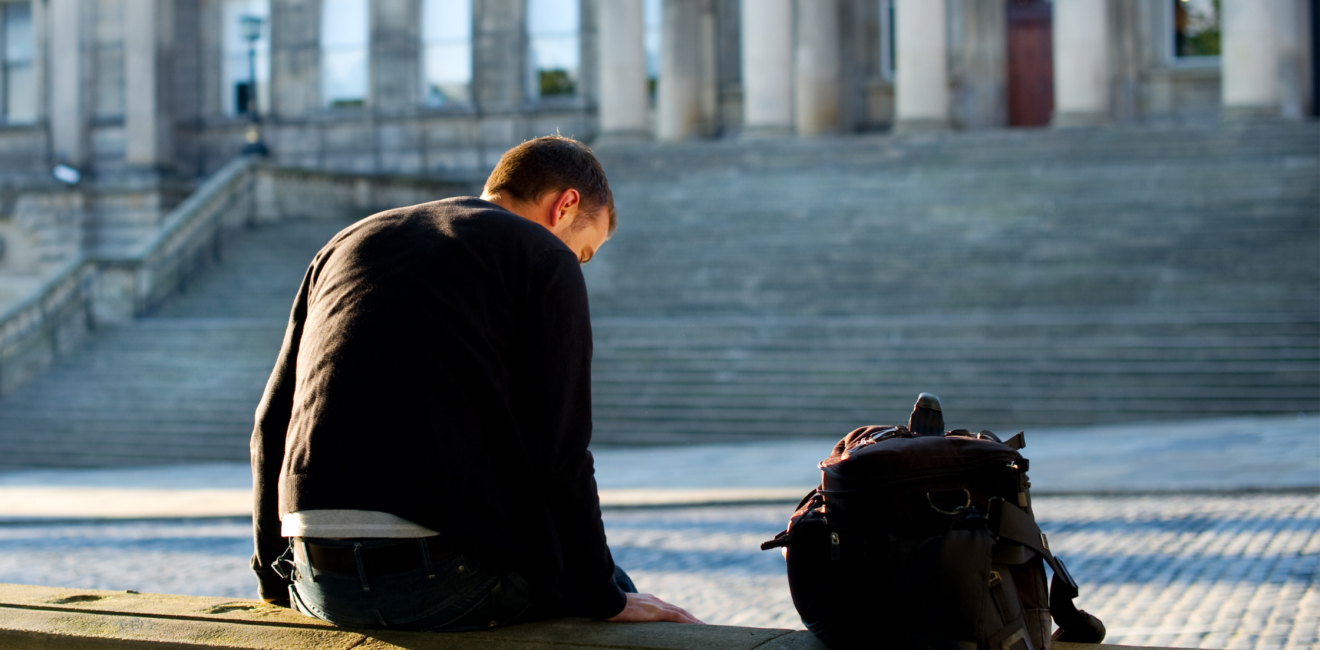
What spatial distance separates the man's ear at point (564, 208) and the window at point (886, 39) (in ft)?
81.7

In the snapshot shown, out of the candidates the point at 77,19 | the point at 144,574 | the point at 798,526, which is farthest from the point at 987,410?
the point at 77,19

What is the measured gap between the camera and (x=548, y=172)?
2871 mm

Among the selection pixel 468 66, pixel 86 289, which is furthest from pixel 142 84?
pixel 86 289

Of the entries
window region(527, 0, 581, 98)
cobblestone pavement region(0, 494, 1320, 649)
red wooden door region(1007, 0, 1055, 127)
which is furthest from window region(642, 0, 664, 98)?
cobblestone pavement region(0, 494, 1320, 649)

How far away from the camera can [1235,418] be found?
11883mm

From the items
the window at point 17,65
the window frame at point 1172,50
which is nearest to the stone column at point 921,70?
the window frame at point 1172,50

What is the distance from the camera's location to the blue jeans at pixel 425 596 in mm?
2564

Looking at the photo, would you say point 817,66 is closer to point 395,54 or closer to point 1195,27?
point 1195,27

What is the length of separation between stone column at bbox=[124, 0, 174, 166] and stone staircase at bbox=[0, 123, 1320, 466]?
366 inches

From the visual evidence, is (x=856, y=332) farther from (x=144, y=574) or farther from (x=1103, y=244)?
(x=144, y=574)

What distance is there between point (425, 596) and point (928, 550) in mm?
981

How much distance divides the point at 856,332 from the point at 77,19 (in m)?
23.0

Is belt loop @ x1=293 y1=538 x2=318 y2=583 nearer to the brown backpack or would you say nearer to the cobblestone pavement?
the brown backpack

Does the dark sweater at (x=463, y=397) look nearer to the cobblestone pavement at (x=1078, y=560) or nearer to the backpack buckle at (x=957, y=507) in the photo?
the backpack buckle at (x=957, y=507)
